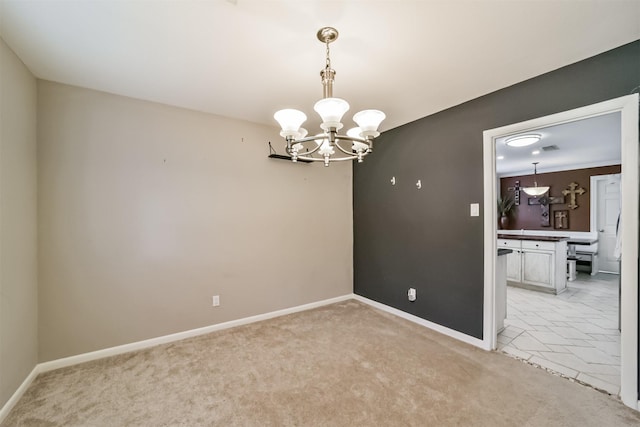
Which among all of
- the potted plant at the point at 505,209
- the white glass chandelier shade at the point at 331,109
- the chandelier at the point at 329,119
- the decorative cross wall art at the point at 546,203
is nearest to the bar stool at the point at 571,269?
the decorative cross wall art at the point at 546,203

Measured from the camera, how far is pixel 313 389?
196 centimetres

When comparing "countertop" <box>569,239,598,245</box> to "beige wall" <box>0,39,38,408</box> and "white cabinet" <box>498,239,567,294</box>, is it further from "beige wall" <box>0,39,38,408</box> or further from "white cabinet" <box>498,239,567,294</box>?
"beige wall" <box>0,39,38,408</box>

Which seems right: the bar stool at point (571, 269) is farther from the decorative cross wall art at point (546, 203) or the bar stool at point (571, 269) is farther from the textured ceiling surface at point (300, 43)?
the textured ceiling surface at point (300, 43)

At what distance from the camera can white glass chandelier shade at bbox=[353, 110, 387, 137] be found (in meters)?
Answer: 1.61

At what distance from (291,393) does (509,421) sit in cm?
143

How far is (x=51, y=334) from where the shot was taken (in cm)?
227

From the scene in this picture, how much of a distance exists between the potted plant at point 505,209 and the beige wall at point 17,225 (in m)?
8.47

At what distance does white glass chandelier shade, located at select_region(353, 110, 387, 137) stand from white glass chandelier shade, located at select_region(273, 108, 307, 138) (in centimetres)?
34

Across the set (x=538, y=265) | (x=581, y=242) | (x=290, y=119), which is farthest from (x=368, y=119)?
(x=581, y=242)

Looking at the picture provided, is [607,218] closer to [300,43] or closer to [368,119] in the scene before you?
[368,119]

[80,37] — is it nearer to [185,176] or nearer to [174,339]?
[185,176]

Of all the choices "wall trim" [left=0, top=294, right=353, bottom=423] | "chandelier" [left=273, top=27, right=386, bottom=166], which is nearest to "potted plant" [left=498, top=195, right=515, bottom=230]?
"wall trim" [left=0, top=294, right=353, bottom=423]

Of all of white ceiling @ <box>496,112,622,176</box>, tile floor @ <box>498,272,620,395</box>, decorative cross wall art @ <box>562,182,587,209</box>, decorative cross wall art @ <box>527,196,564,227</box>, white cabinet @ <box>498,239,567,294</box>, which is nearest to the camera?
tile floor @ <box>498,272,620,395</box>

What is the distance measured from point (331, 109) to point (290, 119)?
1.00 ft
